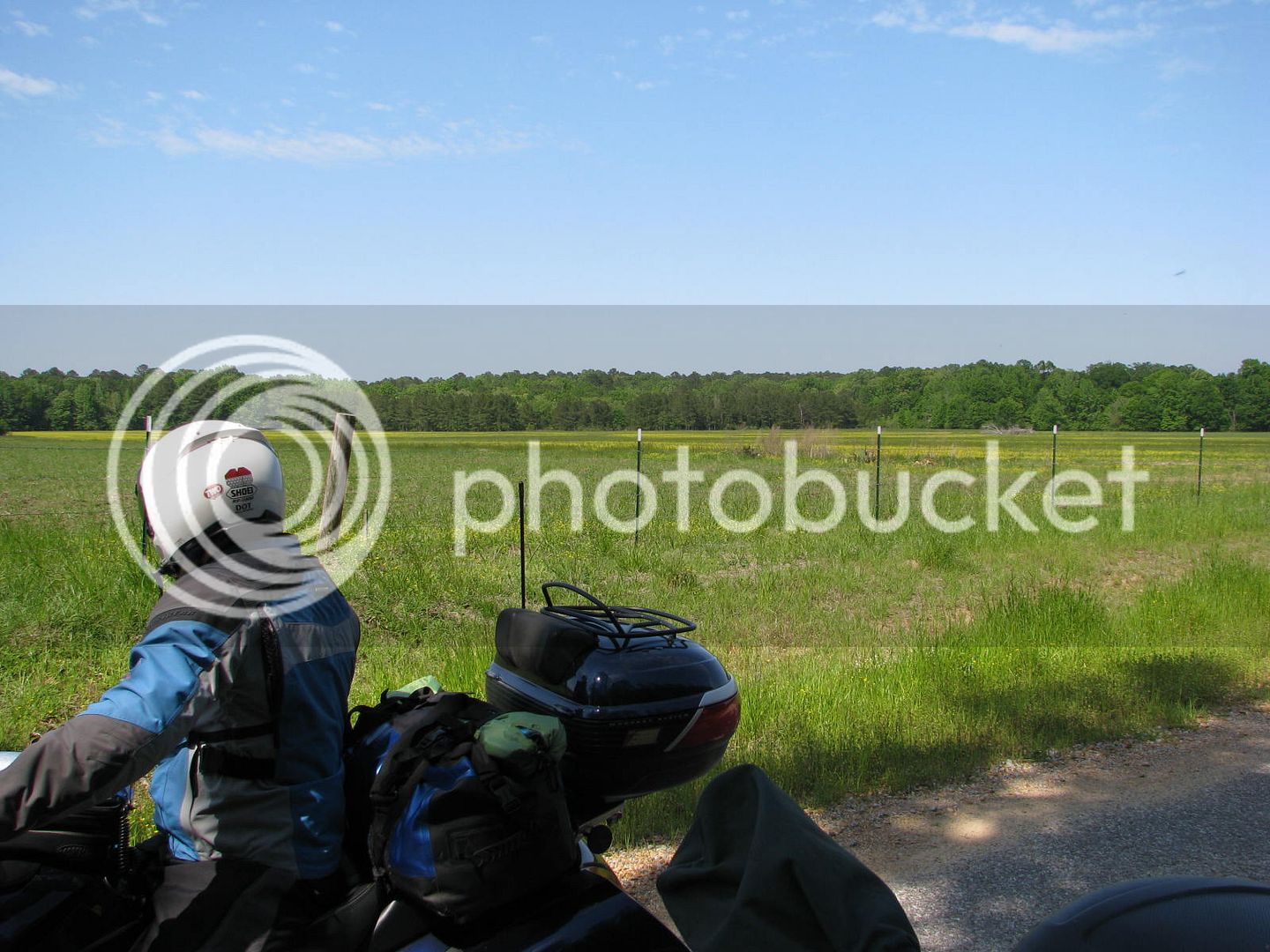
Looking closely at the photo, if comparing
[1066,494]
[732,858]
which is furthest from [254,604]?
[1066,494]

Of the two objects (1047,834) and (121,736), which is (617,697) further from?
(1047,834)

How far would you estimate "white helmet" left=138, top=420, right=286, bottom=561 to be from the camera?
7.10 ft

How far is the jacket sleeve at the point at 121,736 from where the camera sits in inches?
66.1

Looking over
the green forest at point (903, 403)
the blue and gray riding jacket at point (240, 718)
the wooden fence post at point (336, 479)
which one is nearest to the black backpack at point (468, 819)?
the blue and gray riding jacket at point (240, 718)

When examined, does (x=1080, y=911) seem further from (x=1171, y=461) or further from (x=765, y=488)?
(x=1171, y=461)

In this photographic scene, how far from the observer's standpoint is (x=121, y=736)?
1.75 meters

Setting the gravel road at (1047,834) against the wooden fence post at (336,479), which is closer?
the wooden fence post at (336,479)

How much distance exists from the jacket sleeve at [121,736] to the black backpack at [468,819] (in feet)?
1.43

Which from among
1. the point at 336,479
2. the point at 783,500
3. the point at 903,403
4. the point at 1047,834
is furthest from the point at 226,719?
the point at 903,403

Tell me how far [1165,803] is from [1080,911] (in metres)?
3.80

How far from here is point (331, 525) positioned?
162 inches

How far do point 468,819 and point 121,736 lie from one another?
652 mm

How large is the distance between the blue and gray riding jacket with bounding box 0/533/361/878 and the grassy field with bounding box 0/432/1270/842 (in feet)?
8.60

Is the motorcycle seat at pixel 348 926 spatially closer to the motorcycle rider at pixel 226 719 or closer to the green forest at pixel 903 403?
the motorcycle rider at pixel 226 719
